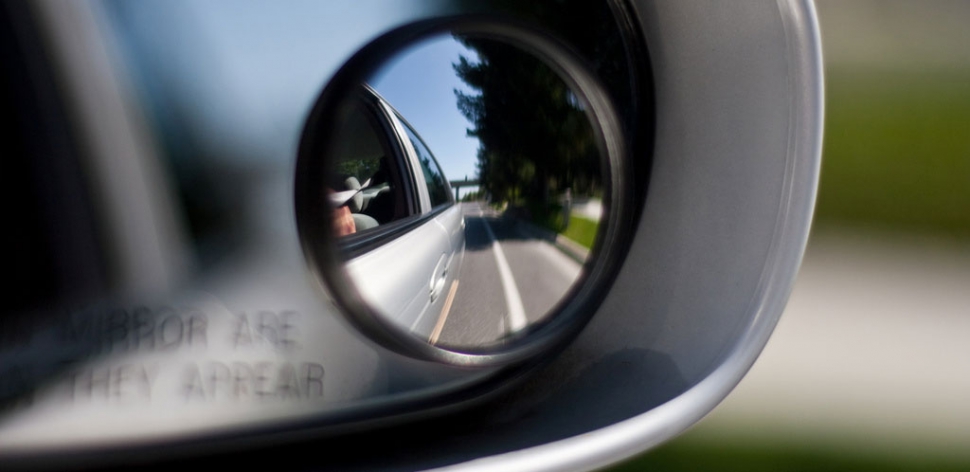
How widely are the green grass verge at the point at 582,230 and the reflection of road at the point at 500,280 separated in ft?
0.11

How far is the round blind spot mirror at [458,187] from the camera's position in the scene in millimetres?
1075

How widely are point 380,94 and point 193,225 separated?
34 centimetres

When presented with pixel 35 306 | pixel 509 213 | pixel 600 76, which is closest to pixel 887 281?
pixel 600 76

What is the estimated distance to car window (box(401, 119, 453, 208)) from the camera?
1082 mm

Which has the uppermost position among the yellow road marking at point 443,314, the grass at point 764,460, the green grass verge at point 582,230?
the green grass verge at point 582,230

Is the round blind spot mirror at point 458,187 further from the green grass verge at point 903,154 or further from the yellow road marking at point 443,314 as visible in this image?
the green grass verge at point 903,154

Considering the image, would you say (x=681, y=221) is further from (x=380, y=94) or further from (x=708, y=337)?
(x=380, y=94)

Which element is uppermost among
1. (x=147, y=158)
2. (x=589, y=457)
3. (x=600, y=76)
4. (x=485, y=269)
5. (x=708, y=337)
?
(x=600, y=76)

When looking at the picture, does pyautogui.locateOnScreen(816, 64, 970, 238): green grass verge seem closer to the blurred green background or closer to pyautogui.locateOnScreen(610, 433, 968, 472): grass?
the blurred green background

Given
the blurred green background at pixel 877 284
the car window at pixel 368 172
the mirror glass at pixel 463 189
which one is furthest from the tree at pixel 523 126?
the blurred green background at pixel 877 284

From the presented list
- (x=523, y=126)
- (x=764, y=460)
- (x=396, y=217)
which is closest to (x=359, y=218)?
(x=396, y=217)

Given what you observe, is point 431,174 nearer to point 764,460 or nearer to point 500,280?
point 500,280

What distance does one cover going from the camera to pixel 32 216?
4.09ft

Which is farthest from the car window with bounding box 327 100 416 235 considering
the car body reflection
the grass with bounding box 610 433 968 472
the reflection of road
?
the grass with bounding box 610 433 968 472
